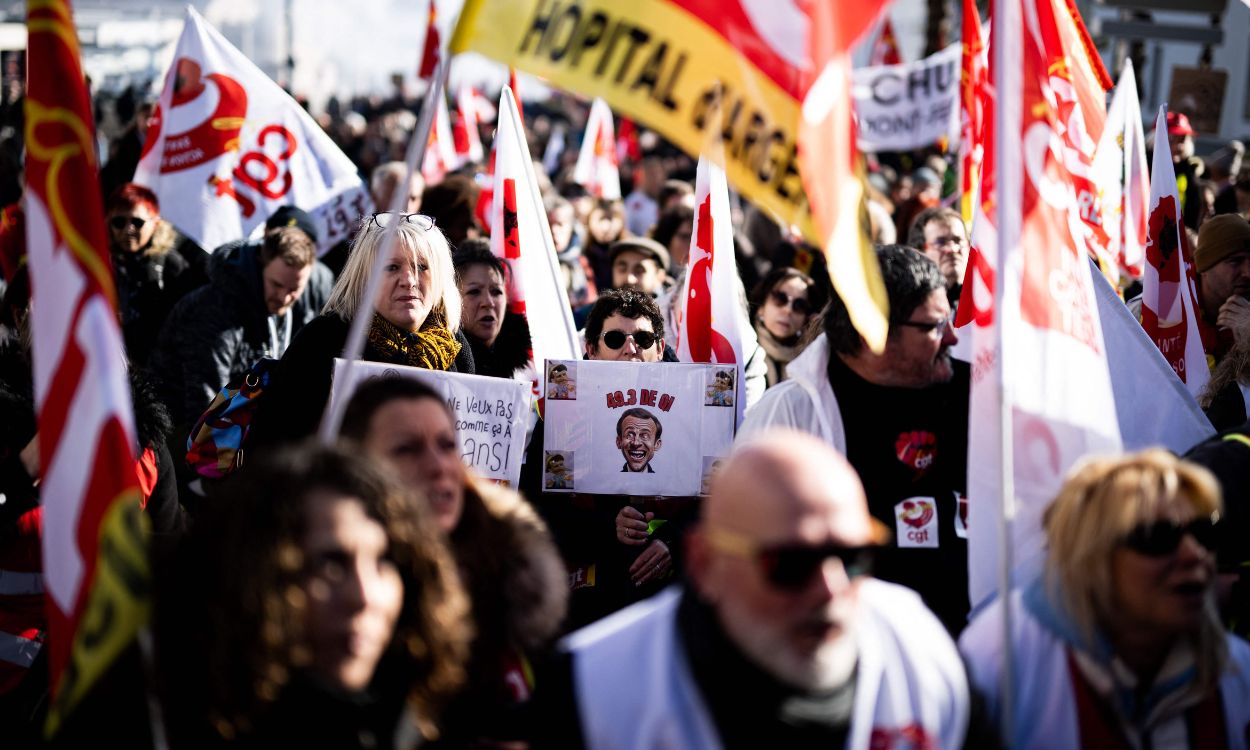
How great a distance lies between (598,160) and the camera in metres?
14.6

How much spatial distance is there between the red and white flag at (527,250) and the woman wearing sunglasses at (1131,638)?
2941mm

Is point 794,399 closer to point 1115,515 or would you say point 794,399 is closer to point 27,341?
point 1115,515

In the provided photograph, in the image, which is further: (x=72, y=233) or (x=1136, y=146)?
(x=1136, y=146)

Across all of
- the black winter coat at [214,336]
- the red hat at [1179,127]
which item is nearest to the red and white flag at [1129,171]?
the red hat at [1179,127]

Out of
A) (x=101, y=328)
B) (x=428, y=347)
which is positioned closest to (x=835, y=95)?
(x=101, y=328)

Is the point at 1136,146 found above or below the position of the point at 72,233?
above

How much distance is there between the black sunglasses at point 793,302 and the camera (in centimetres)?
666

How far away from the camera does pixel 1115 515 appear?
2719 mm

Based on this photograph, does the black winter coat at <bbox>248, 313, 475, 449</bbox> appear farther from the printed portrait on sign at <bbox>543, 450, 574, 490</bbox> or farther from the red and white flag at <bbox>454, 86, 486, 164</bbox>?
the red and white flag at <bbox>454, 86, 486, 164</bbox>

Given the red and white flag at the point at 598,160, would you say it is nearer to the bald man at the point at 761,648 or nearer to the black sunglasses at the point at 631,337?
the black sunglasses at the point at 631,337

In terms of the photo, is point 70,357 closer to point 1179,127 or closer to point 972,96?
point 972,96

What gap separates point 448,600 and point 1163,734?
1311mm

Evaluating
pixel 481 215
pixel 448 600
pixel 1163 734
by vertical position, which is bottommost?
pixel 1163 734

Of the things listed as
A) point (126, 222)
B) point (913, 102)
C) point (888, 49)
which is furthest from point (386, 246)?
point (888, 49)
